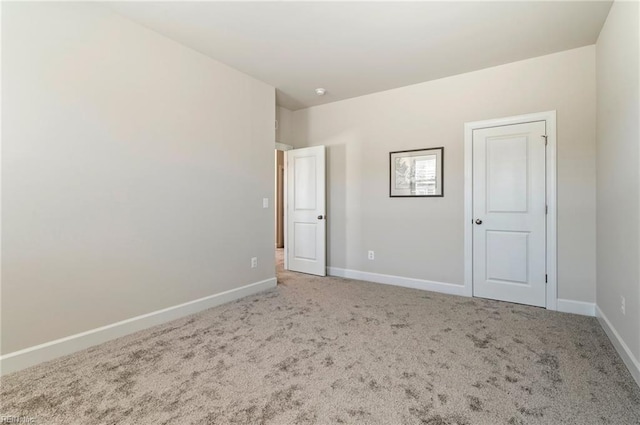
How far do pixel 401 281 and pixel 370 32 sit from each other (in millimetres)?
2912

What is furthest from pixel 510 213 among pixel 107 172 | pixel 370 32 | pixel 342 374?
pixel 107 172

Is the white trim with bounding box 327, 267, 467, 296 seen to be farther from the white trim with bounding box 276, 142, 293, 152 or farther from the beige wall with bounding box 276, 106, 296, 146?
the beige wall with bounding box 276, 106, 296, 146

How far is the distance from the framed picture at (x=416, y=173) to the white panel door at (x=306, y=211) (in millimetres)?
1024

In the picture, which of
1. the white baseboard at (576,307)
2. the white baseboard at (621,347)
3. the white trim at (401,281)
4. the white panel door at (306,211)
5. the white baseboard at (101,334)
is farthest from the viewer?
the white panel door at (306,211)

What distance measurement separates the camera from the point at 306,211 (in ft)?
15.4

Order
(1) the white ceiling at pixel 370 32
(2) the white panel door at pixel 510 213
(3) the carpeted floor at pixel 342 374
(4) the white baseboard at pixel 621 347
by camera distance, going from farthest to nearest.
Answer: (2) the white panel door at pixel 510 213, (1) the white ceiling at pixel 370 32, (4) the white baseboard at pixel 621 347, (3) the carpeted floor at pixel 342 374

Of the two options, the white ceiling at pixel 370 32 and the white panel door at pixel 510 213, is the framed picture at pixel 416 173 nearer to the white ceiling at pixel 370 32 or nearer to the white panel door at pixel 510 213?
the white panel door at pixel 510 213

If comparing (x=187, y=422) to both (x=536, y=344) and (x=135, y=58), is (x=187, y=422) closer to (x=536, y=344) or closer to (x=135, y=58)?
(x=536, y=344)

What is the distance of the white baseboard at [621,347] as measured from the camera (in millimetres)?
1854

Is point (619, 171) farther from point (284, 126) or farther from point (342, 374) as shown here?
point (284, 126)

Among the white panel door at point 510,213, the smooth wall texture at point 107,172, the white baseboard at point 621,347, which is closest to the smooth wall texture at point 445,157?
the white panel door at point 510,213

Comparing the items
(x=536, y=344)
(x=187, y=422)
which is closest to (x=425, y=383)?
(x=536, y=344)

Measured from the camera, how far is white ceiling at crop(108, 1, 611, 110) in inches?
93.4

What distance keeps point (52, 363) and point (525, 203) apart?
4319 millimetres
